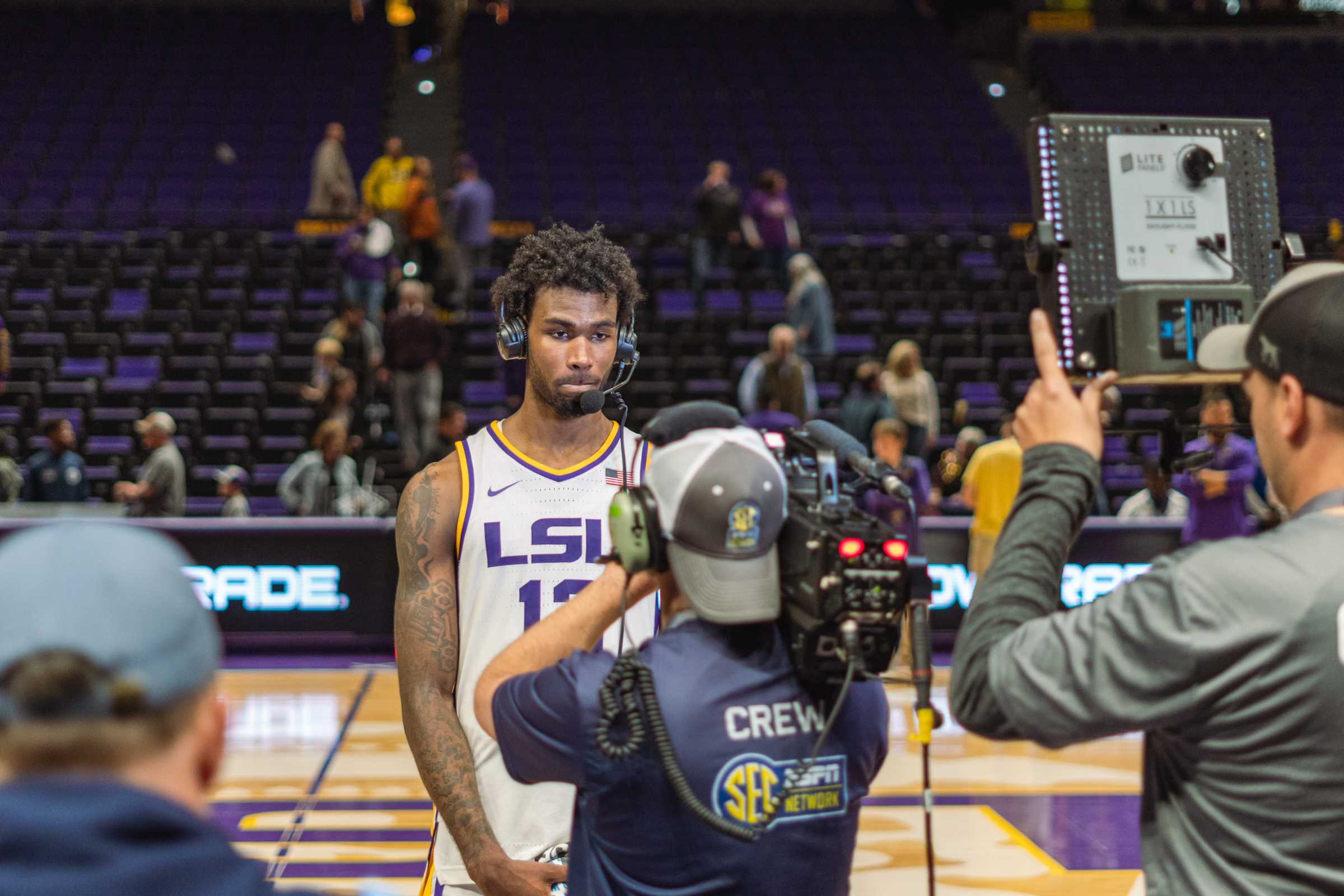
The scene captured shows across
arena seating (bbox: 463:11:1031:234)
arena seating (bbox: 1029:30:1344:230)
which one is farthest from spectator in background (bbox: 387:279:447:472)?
arena seating (bbox: 1029:30:1344:230)

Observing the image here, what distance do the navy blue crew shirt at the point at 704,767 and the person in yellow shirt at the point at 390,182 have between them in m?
13.8

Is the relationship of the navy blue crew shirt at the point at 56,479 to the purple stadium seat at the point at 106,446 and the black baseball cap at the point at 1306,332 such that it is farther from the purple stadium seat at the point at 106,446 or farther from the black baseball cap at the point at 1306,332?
the black baseball cap at the point at 1306,332

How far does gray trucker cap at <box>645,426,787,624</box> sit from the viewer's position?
1.99 meters

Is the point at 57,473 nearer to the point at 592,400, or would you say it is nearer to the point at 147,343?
the point at 147,343

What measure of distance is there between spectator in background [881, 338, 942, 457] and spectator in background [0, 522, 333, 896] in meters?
11.1

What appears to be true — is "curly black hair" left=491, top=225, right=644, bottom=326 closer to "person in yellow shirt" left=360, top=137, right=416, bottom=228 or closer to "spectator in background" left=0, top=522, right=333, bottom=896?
"spectator in background" left=0, top=522, right=333, bottom=896

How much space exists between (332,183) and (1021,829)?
12.8 meters

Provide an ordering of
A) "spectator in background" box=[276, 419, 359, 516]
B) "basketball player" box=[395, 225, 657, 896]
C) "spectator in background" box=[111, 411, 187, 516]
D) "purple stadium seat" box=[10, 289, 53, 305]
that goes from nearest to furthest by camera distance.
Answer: "basketball player" box=[395, 225, 657, 896] < "spectator in background" box=[111, 411, 187, 516] < "spectator in background" box=[276, 419, 359, 516] < "purple stadium seat" box=[10, 289, 53, 305]

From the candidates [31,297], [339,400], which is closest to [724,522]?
[339,400]

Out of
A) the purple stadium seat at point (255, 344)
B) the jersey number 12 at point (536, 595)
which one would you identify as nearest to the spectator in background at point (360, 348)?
the purple stadium seat at point (255, 344)

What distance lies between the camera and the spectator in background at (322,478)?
11.8 metres

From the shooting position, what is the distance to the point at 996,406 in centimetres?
1529

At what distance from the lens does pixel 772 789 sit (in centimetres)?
203

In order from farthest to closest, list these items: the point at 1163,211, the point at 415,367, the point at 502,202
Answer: the point at 502,202 < the point at 415,367 < the point at 1163,211
